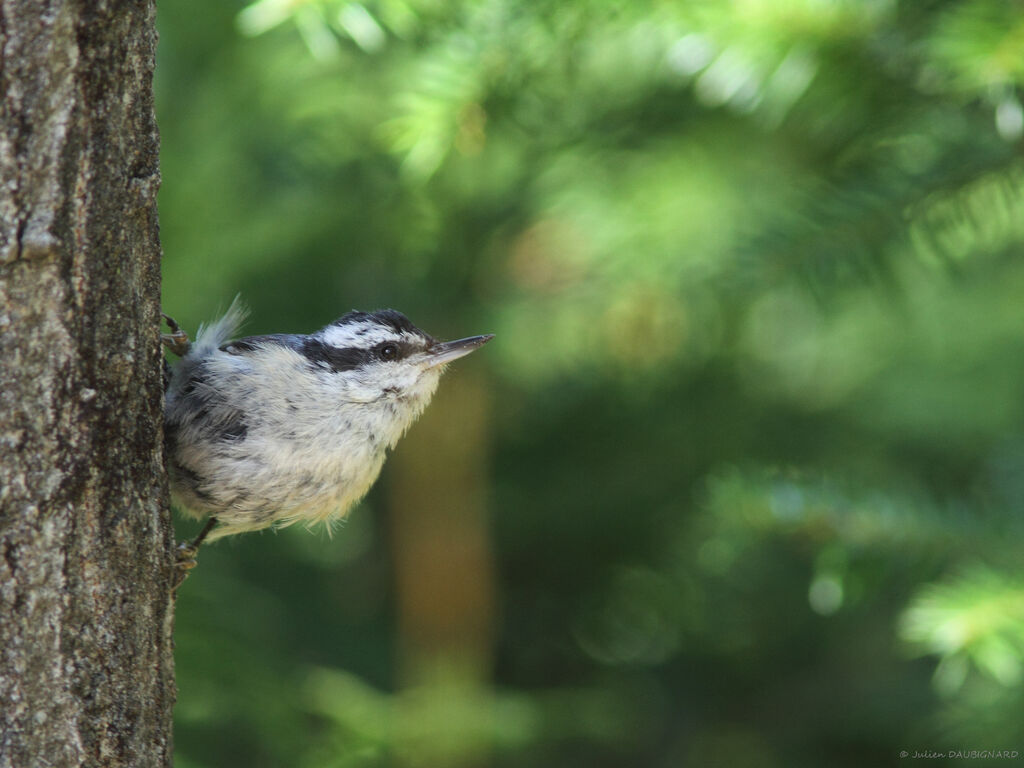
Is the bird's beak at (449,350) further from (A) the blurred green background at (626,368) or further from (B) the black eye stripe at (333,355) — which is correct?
(A) the blurred green background at (626,368)

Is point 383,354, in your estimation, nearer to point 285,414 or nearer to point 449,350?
point 449,350

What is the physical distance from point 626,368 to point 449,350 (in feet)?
3.09

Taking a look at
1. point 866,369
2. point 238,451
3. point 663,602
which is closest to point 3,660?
point 238,451

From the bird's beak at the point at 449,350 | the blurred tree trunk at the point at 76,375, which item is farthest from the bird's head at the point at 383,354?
the blurred tree trunk at the point at 76,375

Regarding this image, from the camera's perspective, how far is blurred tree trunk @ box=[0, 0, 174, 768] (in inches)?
59.5

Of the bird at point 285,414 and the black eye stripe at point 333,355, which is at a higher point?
the black eye stripe at point 333,355

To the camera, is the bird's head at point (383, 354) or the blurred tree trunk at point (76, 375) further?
the bird's head at point (383, 354)

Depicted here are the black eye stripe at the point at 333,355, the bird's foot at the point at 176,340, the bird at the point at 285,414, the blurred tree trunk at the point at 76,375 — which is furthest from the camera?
the black eye stripe at the point at 333,355

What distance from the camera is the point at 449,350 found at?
9.98 feet

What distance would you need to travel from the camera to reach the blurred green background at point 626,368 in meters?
2.63

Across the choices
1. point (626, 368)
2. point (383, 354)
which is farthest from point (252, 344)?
point (626, 368)

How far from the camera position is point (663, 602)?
3.87m

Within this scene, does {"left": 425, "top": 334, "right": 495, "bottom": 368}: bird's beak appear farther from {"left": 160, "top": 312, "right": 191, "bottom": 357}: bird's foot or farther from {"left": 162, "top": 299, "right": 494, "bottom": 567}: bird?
{"left": 160, "top": 312, "right": 191, "bottom": 357}: bird's foot

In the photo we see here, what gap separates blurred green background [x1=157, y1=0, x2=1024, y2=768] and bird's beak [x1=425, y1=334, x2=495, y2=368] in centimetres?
43
